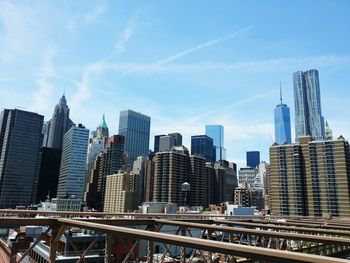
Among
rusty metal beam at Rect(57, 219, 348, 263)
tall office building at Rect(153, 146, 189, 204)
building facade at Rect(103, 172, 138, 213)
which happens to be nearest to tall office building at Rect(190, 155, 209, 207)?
tall office building at Rect(153, 146, 189, 204)

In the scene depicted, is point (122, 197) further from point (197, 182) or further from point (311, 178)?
point (311, 178)

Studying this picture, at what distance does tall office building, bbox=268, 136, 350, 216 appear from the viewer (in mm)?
117812

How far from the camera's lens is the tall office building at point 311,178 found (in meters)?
118

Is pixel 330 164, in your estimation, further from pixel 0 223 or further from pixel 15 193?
pixel 15 193

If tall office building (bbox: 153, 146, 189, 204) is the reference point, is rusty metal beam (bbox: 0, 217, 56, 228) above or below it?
below

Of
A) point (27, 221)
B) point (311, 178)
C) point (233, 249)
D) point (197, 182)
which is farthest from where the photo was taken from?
point (197, 182)

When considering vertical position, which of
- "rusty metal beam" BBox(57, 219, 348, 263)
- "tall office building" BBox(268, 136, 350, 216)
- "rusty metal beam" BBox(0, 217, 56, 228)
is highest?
"tall office building" BBox(268, 136, 350, 216)

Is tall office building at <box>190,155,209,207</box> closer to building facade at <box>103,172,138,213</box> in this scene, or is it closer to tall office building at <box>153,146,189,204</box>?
tall office building at <box>153,146,189,204</box>

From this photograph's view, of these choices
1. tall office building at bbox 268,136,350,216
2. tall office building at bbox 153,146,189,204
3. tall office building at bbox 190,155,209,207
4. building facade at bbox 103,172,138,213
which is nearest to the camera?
tall office building at bbox 268,136,350,216

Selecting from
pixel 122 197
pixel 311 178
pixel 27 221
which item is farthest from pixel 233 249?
pixel 122 197

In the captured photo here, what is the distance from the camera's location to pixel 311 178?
406 feet

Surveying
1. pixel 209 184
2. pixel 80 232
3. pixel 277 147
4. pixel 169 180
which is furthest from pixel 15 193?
pixel 80 232

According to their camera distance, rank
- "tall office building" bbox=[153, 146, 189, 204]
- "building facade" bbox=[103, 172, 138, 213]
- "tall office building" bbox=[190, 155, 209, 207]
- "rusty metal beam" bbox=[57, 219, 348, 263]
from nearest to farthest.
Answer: "rusty metal beam" bbox=[57, 219, 348, 263] → "tall office building" bbox=[153, 146, 189, 204] → "tall office building" bbox=[190, 155, 209, 207] → "building facade" bbox=[103, 172, 138, 213]

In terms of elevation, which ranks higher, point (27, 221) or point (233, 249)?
point (233, 249)
